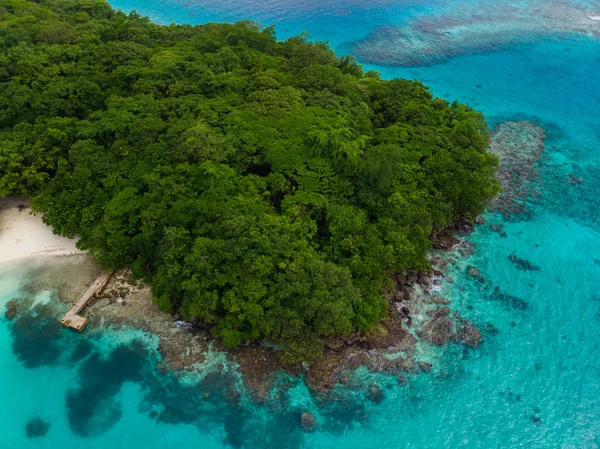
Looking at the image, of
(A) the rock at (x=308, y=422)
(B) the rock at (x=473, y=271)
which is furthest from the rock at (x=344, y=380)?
(B) the rock at (x=473, y=271)

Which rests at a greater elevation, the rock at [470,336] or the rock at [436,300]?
the rock at [436,300]

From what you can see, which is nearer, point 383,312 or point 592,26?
point 383,312

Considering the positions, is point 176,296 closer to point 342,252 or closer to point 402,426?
point 342,252

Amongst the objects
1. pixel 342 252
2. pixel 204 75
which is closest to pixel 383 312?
pixel 342 252

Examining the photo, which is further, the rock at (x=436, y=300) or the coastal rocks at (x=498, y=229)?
the coastal rocks at (x=498, y=229)

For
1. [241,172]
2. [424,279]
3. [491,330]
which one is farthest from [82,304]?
[491,330]

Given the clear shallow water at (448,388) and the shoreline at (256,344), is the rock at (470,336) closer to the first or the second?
the shoreline at (256,344)

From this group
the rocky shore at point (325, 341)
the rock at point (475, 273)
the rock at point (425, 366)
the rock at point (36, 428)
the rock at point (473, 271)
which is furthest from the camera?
the rock at point (473, 271)
